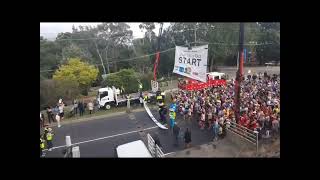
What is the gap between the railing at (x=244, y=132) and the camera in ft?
37.2

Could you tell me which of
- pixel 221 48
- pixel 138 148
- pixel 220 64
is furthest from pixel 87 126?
pixel 220 64

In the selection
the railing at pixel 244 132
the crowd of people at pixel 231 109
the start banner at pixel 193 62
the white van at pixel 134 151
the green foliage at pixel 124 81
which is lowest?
the white van at pixel 134 151

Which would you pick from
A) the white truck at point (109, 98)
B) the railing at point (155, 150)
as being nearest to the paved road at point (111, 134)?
the railing at point (155, 150)

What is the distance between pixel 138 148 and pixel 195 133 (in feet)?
16.4

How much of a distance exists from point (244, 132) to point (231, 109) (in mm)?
2961

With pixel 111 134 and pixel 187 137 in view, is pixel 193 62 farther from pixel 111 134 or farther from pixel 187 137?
pixel 111 134

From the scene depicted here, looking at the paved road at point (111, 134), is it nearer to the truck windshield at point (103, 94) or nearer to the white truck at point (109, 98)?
the white truck at point (109, 98)

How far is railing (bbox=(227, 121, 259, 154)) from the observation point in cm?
1135

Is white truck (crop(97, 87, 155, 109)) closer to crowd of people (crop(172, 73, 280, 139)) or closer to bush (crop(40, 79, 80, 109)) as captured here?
crowd of people (crop(172, 73, 280, 139))

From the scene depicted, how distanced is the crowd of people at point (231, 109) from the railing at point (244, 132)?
0.19 m

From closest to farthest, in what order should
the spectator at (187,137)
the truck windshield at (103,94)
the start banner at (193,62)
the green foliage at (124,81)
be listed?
1. the spectator at (187,137)
2. the start banner at (193,62)
3. the truck windshield at (103,94)
4. the green foliage at (124,81)
